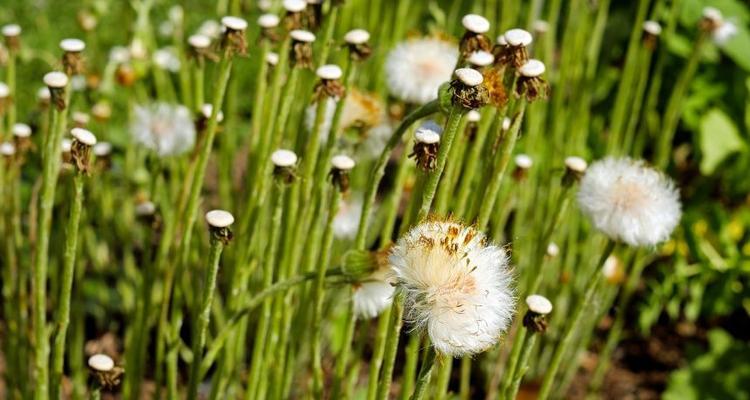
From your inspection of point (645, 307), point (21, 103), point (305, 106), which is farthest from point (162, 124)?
point (21, 103)

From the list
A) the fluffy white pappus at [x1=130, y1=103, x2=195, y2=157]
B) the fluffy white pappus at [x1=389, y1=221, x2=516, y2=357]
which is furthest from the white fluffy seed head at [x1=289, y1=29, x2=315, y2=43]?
the fluffy white pappus at [x1=130, y1=103, x2=195, y2=157]

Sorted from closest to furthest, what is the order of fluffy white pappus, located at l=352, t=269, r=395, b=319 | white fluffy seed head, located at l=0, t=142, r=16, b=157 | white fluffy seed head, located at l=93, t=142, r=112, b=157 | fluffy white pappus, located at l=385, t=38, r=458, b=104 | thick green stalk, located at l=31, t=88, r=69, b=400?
thick green stalk, located at l=31, t=88, r=69, b=400
fluffy white pappus, located at l=352, t=269, r=395, b=319
white fluffy seed head, located at l=0, t=142, r=16, b=157
white fluffy seed head, located at l=93, t=142, r=112, b=157
fluffy white pappus, located at l=385, t=38, r=458, b=104

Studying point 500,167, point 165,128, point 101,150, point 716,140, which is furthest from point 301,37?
point 716,140

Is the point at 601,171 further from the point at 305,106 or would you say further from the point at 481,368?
the point at 481,368

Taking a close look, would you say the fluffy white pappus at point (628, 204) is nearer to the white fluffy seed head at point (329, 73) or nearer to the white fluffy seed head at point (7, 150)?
the white fluffy seed head at point (329, 73)

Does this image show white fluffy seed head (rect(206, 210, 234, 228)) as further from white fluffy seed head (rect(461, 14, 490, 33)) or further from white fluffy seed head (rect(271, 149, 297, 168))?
white fluffy seed head (rect(461, 14, 490, 33))

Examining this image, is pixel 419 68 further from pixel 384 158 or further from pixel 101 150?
pixel 384 158
